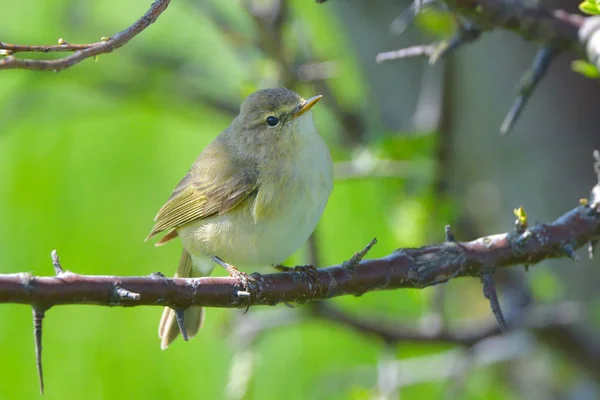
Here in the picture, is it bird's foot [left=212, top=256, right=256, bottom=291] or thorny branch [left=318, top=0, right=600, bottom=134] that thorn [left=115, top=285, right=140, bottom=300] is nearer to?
bird's foot [left=212, top=256, right=256, bottom=291]

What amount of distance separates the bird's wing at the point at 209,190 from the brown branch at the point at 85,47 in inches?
52.5

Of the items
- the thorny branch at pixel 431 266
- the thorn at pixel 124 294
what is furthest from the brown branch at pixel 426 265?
the thorn at pixel 124 294

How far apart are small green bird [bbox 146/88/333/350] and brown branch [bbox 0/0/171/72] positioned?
1.25m

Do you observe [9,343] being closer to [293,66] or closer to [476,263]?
[293,66]

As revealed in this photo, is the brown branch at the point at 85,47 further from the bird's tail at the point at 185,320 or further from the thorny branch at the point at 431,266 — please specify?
the bird's tail at the point at 185,320

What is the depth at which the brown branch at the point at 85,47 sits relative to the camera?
1.82 metres

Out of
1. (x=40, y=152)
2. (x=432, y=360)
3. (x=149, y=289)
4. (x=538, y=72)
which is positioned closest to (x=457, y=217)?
(x=432, y=360)

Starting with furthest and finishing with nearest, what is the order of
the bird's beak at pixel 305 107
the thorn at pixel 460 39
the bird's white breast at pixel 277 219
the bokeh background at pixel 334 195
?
the bokeh background at pixel 334 195, the bird's beak at pixel 305 107, the bird's white breast at pixel 277 219, the thorn at pixel 460 39

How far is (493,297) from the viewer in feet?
7.42

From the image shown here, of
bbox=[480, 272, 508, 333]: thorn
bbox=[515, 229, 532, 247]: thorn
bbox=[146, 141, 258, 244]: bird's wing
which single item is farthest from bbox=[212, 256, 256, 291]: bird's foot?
bbox=[515, 229, 532, 247]: thorn

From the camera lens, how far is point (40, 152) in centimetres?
632

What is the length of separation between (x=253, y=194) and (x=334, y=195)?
323 cm

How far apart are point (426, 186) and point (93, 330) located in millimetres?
2659

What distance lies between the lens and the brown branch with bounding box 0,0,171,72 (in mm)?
1820
